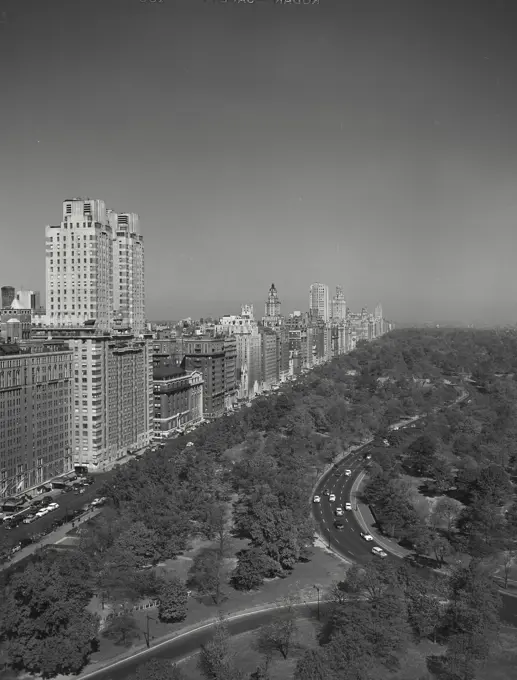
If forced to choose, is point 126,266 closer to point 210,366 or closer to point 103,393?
point 210,366

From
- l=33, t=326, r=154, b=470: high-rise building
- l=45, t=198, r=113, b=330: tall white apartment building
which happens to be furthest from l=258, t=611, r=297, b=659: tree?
l=45, t=198, r=113, b=330: tall white apartment building

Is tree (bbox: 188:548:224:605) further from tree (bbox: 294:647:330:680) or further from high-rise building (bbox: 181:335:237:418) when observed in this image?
high-rise building (bbox: 181:335:237:418)

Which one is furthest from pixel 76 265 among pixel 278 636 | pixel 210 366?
pixel 278 636

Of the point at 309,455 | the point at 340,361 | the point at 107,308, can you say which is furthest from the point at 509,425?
the point at 340,361

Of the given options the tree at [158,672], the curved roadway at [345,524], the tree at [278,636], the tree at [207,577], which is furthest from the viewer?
the curved roadway at [345,524]

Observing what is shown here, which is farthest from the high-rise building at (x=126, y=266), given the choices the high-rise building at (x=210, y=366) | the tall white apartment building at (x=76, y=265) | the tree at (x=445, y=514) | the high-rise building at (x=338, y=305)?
the high-rise building at (x=338, y=305)

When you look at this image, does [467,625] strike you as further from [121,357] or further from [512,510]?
[121,357]

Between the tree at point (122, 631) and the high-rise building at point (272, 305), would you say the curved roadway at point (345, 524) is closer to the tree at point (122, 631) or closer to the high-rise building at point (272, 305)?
the tree at point (122, 631)
